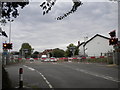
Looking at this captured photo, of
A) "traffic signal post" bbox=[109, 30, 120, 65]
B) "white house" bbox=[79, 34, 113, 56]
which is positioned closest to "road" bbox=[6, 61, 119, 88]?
"traffic signal post" bbox=[109, 30, 120, 65]

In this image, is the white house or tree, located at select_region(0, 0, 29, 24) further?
the white house

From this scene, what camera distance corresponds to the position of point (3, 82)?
6.87 m

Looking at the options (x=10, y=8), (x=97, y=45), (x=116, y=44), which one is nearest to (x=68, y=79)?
(x=10, y=8)

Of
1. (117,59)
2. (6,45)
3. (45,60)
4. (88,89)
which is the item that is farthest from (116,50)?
(45,60)

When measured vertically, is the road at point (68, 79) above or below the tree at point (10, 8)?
below

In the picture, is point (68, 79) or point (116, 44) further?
point (116, 44)

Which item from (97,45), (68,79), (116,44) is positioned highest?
(97,45)

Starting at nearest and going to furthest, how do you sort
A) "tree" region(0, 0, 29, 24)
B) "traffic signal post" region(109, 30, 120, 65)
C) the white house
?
"tree" region(0, 0, 29, 24) → "traffic signal post" region(109, 30, 120, 65) → the white house

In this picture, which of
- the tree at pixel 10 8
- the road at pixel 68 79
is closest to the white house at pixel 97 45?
the road at pixel 68 79

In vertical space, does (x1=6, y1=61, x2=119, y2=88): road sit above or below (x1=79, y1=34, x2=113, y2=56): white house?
below

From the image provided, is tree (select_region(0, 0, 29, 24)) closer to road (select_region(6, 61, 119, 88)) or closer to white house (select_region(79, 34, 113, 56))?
road (select_region(6, 61, 119, 88))

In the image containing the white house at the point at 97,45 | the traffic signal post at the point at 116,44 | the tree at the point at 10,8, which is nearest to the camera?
the tree at the point at 10,8

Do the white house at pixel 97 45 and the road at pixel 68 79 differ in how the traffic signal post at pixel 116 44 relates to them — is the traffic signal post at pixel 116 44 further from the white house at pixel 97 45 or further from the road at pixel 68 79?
the white house at pixel 97 45

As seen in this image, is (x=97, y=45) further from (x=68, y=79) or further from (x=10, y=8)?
(x=10, y=8)
